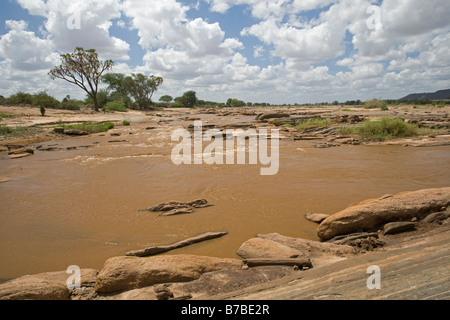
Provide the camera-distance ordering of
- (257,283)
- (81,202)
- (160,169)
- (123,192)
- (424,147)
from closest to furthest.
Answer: (257,283) → (81,202) → (123,192) → (160,169) → (424,147)

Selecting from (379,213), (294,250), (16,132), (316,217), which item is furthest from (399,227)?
(16,132)

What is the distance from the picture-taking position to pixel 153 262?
9.22ft

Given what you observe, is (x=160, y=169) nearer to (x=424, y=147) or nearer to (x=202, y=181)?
(x=202, y=181)

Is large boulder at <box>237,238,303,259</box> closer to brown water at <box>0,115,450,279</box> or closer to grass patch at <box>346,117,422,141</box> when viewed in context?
brown water at <box>0,115,450,279</box>

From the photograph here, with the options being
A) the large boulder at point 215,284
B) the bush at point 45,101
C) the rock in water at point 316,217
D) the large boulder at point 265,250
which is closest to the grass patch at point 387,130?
the rock in water at point 316,217

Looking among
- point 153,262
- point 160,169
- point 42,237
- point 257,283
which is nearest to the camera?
point 257,283

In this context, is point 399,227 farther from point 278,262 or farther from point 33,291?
point 33,291

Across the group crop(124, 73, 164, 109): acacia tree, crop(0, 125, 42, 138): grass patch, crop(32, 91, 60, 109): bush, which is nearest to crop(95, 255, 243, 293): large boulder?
crop(0, 125, 42, 138): grass patch

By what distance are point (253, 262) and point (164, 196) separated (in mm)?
3365

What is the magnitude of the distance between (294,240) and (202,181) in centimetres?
371

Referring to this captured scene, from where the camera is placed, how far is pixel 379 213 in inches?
142

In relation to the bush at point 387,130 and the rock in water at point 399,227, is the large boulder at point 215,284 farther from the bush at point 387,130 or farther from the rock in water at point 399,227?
the bush at point 387,130
